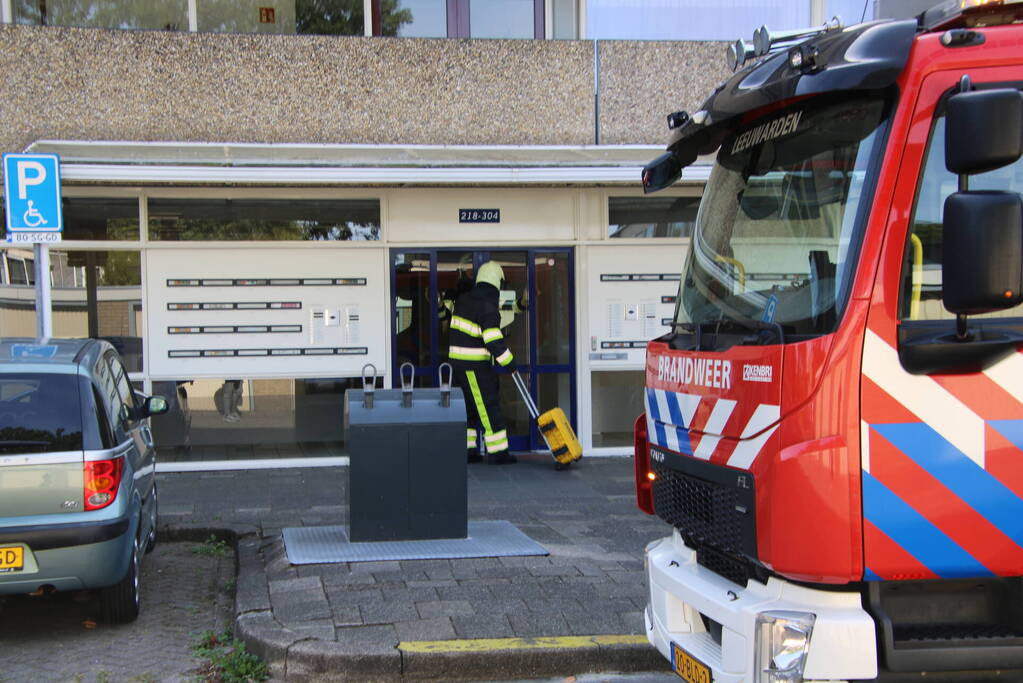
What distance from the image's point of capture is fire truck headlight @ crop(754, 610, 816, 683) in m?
3.37

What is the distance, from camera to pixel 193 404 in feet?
35.8

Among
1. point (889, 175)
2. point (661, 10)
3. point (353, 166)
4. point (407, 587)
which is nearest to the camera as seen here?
point (889, 175)

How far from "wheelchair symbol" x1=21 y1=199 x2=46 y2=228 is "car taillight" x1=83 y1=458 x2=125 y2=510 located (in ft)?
11.1

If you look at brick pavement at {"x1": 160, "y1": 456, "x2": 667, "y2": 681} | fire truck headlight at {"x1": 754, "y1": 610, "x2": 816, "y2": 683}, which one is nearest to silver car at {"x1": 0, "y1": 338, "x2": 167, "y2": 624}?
brick pavement at {"x1": 160, "y1": 456, "x2": 667, "y2": 681}

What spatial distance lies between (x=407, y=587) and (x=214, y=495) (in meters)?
4.03

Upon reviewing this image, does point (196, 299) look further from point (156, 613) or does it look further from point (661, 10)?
point (661, 10)

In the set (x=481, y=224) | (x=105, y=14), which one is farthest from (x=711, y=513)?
(x=105, y=14)

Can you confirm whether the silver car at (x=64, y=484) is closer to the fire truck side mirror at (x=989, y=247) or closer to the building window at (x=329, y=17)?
the fire truck side mirror at (x=989, y=247)

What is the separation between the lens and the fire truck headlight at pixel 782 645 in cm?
337

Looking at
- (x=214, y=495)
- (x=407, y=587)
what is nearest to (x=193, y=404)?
(x=214, y=495)

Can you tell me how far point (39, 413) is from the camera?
5691mm

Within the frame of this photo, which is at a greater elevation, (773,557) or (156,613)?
(773,557)

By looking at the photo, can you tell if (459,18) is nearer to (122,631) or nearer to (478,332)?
(478,332)

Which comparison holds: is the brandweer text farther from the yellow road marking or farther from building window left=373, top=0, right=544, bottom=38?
building window left=373, top=0, right=544, bottom=38
